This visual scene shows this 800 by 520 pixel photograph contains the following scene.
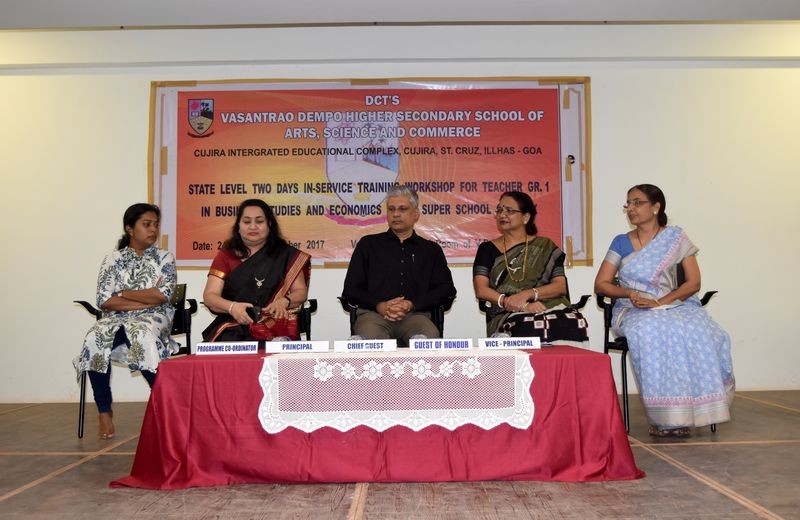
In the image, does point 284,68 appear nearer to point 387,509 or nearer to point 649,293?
point 649,293

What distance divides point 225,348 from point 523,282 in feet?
5.61

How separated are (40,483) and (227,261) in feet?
4.32

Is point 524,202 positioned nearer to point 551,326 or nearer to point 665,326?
point 551,326

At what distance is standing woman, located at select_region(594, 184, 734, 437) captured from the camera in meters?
3.35

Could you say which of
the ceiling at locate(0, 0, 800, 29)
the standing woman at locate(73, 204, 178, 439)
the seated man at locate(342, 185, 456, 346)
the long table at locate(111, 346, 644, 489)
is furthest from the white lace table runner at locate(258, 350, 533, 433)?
the ceiling at locate(0, 0, 800, 29)

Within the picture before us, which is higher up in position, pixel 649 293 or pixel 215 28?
pixel 215 28

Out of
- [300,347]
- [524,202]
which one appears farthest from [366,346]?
[524,202]

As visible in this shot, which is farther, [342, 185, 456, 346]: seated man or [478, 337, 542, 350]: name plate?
[342, 185, 456, 346]: seated man

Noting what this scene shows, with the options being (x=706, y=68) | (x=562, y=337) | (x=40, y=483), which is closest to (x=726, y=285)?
(x=706, y=68)

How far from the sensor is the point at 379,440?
2393mm

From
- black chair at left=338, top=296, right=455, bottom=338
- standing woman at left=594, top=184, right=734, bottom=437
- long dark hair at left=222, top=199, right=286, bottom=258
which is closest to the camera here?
standing woman at left=594, top=184, right=734, bottom=437

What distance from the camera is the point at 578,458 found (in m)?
2.40

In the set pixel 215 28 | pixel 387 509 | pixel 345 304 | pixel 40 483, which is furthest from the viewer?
pixel 215 28

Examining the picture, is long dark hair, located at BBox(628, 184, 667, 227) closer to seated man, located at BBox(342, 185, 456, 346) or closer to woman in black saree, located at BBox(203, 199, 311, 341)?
seated man, located at BBox(342, 185, 456, 346)
